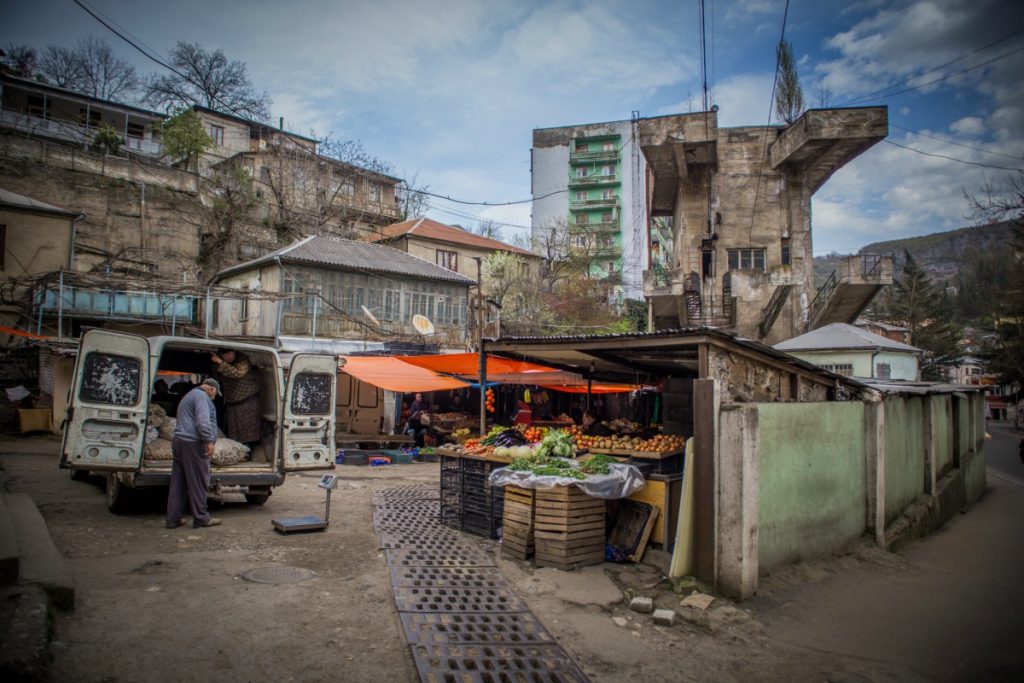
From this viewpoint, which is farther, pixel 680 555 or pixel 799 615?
pixel 680 555

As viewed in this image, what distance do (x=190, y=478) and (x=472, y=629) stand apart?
4725 mm

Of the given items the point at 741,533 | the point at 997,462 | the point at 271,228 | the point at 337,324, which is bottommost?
the point at 997,462

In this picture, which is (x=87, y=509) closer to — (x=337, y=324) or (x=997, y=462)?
(x=337, y=324)

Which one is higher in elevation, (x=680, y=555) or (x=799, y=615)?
(x=680, y=555)

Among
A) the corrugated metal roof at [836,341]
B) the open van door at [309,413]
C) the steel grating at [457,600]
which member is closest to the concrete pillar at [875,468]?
the steel grating at [457,600]

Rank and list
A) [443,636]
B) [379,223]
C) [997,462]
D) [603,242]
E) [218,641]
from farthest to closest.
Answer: [603,242]
[379,223]
[997,462]
[443,636]
[218,641]

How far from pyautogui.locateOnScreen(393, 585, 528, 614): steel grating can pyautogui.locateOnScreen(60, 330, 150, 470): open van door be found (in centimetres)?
437

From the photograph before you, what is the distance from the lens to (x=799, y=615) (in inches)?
229

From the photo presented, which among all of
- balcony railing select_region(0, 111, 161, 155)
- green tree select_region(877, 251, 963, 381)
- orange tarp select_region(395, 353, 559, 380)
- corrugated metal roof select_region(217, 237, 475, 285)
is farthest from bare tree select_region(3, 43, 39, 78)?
green tree select_region(877, 251, 963, 381)

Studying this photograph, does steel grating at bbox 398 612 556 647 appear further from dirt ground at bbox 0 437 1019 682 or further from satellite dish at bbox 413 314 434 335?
satellite dish at bbox 413 314 434 335

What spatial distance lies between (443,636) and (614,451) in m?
3.61

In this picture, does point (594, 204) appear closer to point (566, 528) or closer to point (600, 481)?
point (600, 481)

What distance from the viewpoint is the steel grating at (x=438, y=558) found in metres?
6.65

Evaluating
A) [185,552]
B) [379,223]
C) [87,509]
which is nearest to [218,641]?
[185,552]
